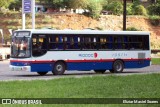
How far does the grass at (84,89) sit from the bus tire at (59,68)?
822 cm

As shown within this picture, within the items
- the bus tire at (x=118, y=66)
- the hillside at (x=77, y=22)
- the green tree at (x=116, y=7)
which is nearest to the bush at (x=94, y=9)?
the hillside at (x=77, y=22)

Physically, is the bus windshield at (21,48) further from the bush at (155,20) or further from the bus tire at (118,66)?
the bush at (155,20)

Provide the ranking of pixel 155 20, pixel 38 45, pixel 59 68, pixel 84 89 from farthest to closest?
pixel 155 20
pixel 59 68
pixel 38 45
pixel 84 89

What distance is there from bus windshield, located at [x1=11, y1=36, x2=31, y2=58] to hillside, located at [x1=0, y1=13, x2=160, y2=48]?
61660 mm

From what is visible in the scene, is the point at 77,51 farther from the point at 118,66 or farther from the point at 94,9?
the point at 94,9

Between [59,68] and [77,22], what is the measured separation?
234 ft

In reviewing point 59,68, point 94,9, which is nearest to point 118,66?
point 59,68

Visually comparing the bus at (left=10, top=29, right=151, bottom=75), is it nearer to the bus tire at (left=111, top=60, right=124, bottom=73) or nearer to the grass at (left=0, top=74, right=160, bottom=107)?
the bus tire at (left=111, top=60, right=124, bottom=73)

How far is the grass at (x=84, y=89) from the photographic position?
2022 cm

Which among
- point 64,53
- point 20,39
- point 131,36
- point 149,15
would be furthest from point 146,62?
point 149,15

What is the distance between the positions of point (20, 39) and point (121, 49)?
22.9 feet

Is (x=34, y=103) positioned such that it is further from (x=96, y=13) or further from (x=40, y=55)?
(x=96, y=13)

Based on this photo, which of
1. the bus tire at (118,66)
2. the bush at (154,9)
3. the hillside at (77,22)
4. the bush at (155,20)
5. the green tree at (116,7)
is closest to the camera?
the bus tire at (118,66)

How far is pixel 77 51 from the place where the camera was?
36.3 metres
